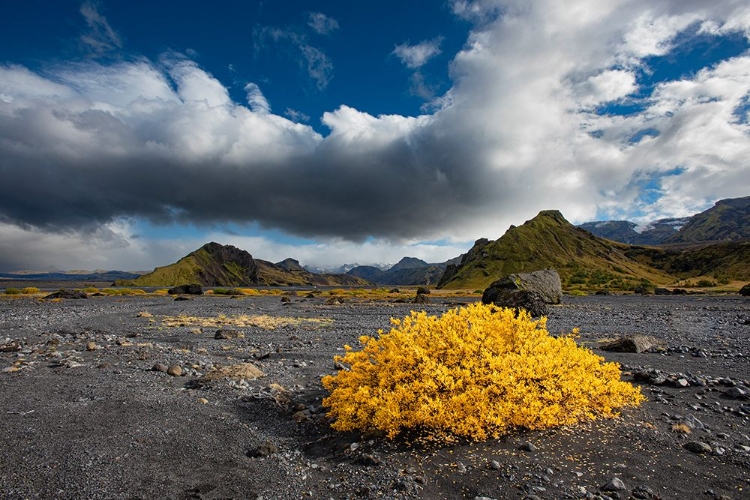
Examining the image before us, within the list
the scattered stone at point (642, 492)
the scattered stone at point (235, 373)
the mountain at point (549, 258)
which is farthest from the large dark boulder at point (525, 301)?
the mountain at point (549, 258)

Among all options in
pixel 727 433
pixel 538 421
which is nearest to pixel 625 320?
pixel 727 433

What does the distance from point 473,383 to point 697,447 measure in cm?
358

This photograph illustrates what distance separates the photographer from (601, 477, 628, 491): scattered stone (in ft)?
16.6

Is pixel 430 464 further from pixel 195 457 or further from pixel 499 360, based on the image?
pixel 195 457

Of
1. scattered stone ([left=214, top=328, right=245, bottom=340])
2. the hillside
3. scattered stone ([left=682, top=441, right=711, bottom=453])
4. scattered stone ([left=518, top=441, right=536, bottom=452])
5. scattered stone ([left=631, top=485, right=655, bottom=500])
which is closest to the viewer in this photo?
scattered stone ([left=631, top=485, right=655, bottom=500])

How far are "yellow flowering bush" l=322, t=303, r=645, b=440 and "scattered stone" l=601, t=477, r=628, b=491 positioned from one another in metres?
1.41

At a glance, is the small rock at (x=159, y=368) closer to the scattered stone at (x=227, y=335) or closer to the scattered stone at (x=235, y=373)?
the scattered stone at (x=235, y=373)

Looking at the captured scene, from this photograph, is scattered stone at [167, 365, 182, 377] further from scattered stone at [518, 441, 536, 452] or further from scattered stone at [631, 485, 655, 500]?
scattered stone at [631, 485, 655, 500]

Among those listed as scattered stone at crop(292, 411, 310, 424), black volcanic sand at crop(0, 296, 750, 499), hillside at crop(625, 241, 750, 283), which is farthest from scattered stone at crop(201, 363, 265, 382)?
hillside at crop(625, 241, 750, 283)

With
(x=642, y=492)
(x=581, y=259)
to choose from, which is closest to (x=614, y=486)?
(x=642, y=492)

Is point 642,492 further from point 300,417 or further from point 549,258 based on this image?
point 549,258

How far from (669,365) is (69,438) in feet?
53.7

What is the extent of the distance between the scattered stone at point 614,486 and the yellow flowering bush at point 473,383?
1.41m

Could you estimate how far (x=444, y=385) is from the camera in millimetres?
6934
